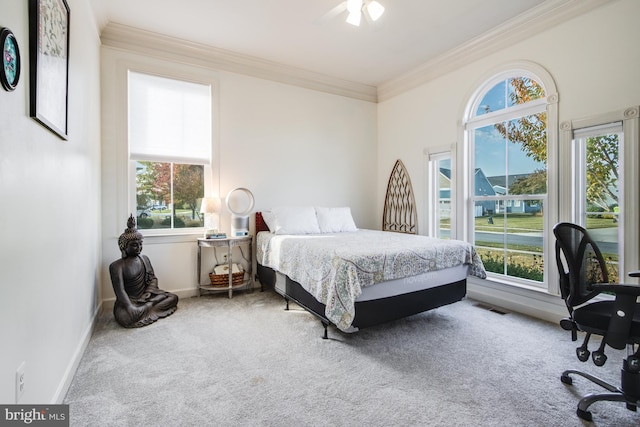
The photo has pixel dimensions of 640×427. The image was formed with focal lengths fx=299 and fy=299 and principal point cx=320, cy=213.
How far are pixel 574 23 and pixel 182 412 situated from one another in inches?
177

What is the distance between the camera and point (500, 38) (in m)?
3.41

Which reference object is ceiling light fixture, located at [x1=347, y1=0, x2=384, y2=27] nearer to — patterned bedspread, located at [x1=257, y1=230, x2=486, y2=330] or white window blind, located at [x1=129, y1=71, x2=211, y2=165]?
patterned bedspread, located at [x1=257, y1=230, x2=486, y2=330]

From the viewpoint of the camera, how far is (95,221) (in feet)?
9.87

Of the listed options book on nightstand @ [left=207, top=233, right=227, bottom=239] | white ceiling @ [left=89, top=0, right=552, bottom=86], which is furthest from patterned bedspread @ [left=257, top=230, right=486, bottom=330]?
white ceiling @ [left=89, top=0, right=552, bottom=86]

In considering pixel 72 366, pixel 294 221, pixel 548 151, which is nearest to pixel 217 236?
pixel 294 221

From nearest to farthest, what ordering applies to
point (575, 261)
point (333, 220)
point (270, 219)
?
point (575, 261)
point (270, 219)
point (333, 220)

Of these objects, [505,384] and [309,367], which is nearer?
[505,384]

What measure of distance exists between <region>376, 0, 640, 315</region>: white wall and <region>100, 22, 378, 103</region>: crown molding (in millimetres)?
1410

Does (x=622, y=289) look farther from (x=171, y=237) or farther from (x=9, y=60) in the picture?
(x=171, y=237)

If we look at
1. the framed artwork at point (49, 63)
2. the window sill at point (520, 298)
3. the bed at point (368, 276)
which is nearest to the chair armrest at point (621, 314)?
the bed at point (368, 276)

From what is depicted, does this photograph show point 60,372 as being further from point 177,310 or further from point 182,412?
point 177,310

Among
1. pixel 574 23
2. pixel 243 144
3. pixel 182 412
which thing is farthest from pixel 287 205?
pixel 574 23

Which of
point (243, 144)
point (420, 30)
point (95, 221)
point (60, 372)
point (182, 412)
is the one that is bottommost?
point (182, 412)

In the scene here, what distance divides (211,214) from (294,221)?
3.56ft
